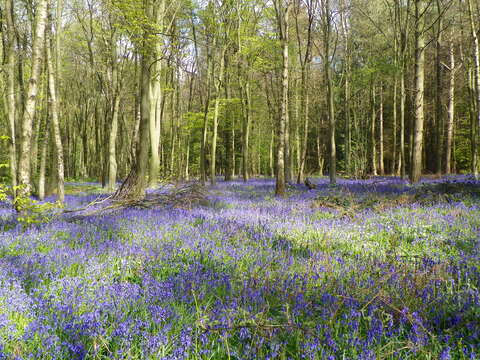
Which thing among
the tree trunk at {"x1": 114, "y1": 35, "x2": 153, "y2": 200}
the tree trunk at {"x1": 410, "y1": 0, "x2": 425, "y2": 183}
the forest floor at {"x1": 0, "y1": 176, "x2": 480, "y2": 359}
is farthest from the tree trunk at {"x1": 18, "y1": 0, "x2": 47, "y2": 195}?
the tree trunk at {"x1": 410, "y1": 0, "x2": 425, "y2": 183}

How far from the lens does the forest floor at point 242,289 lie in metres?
2.36

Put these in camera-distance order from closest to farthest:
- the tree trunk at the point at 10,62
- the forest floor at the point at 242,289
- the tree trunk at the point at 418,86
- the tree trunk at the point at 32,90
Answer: the forest floor at the point at 242,289 → the tree trunk at the point at 32,90 → the tree trunk at the point at 10,62 → the tree trunk at the point at 418,86

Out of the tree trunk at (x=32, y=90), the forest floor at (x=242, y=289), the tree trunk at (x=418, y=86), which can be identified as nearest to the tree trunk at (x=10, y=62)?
the tree trunk at (x=32, y=90)

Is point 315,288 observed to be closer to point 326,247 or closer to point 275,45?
point 326,247

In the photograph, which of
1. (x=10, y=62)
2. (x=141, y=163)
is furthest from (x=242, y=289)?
(x=10, y=62)

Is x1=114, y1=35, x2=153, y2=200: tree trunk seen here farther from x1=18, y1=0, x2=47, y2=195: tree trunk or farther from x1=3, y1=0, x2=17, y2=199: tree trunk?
x1=18, y1=0, x2=47, y2=195: tree trunk

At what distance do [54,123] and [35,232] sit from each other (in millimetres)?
6321

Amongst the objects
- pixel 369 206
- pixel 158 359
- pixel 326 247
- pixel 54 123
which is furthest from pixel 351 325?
pixel 54 123

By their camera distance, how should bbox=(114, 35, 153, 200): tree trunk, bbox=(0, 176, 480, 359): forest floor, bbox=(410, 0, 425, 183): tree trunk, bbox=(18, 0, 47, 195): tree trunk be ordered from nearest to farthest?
bbox=(0, 176, 480, 359): forest floor, bbox=(18, 0, 47, 195): tree trunk, bbox=(114, 35, 153, 200): tree trunk, bbox=(410, 0, 425, 183): tree trunk

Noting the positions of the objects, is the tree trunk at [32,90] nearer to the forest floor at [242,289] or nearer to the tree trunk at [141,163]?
the forest floor at [242,289]

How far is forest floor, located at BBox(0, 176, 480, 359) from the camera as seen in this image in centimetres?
236

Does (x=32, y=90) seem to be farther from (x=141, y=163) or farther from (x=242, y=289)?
(x=242, y=289)

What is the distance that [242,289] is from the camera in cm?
335

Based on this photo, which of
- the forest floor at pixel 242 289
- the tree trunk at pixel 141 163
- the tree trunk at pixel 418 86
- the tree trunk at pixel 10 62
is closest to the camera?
the forest floor at pixel 242 289
